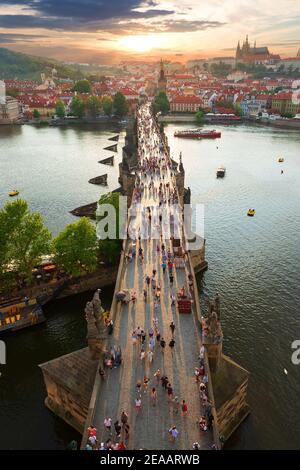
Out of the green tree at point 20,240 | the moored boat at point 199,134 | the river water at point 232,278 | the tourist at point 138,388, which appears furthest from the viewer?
the moored boat at point 199,134

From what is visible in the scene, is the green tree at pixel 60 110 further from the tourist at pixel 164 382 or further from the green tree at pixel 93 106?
the tourist at pixel 164 382

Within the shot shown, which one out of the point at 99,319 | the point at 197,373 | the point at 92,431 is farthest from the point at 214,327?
the point at 92,431

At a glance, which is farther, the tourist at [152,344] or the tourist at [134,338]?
the tourist at [134,338]

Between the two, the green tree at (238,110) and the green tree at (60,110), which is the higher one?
the green tree at (60,110)

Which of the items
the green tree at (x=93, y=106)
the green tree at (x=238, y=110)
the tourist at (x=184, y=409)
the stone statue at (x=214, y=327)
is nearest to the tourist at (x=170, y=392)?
the tourist at (x=184, y=409)

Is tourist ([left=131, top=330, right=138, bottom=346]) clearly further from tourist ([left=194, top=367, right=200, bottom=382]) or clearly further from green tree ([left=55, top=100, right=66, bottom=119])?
green tree ([left=55, top=100, right=66, bottom=119])

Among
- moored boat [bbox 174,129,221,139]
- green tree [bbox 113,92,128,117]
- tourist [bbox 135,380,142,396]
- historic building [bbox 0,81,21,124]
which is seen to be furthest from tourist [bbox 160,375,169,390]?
green tree [bbox 113,92,128,117]
